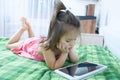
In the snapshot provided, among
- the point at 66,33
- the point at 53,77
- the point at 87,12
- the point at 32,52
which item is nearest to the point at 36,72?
the point at 53,77

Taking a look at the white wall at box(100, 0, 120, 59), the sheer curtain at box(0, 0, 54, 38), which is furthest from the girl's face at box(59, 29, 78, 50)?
the sheer curtain at box(0, 0, 54, 38)

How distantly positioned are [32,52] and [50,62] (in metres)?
0.28

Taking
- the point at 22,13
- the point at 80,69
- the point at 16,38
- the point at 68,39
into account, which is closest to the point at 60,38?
the point at 68,39

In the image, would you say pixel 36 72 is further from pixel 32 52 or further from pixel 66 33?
pixel 32 52

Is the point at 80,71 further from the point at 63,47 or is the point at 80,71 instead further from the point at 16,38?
the point at 16,38

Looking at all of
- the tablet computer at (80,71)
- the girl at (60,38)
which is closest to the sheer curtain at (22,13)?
the girl at (60,38)

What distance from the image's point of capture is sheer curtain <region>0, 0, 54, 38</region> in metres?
2.49

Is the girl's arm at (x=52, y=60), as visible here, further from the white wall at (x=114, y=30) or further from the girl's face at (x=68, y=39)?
the white wall at (x=114, y=30)

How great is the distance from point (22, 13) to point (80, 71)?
6.27 ft

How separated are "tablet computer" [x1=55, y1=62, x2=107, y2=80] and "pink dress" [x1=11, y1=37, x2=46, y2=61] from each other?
309 millimetres

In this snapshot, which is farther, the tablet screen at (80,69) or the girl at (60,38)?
the girl at (60,38)

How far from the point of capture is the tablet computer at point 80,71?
736 millimetres

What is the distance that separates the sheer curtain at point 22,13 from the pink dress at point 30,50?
1258 millimetres

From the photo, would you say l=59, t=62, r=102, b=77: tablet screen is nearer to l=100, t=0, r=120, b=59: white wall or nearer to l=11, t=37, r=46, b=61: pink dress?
l=11, t=37, r=46, b=61: pink dress
